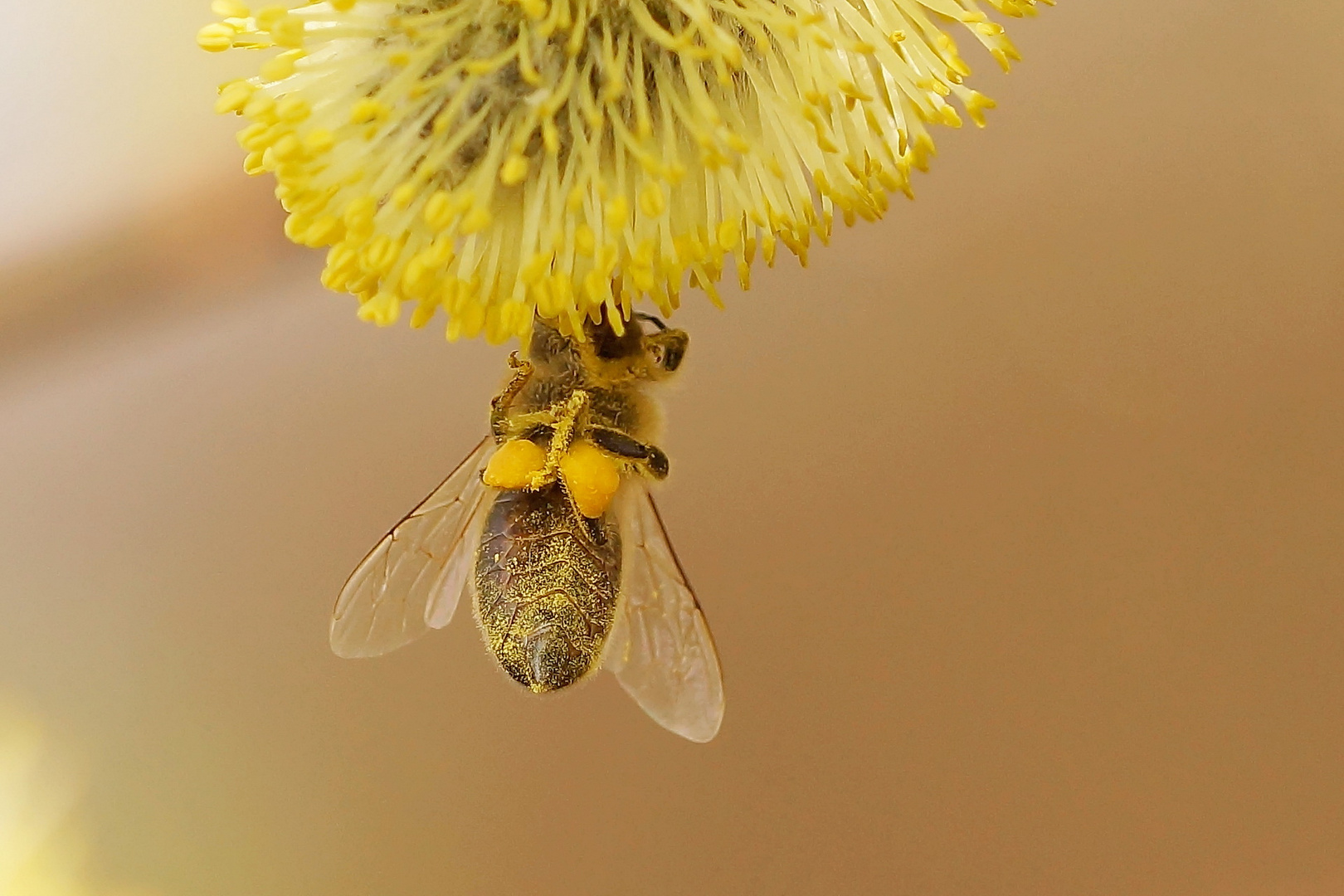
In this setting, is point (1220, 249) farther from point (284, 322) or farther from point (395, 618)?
point (284, 322)

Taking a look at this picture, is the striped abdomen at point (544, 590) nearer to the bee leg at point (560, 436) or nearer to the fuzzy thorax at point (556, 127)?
the bee leg at point (560, 436)

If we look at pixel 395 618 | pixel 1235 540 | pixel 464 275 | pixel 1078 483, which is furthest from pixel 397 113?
pixel 1235 540

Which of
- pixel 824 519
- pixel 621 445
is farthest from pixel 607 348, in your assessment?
pixel 824 519

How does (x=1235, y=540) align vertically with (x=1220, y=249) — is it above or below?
below

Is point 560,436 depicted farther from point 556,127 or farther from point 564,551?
point 556,127

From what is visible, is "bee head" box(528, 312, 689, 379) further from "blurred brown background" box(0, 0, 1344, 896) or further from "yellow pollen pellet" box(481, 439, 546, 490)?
"blurred brown background" box(0, 0, 1344, 896)

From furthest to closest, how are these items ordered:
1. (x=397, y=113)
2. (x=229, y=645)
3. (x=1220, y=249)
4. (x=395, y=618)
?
(x=229, y=645) < (x=1220, y=249) < (x=395, y=618) < (x=397, y=113)

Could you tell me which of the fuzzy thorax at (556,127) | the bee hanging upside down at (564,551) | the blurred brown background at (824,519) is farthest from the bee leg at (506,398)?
the blurred brown background at (824,519)
